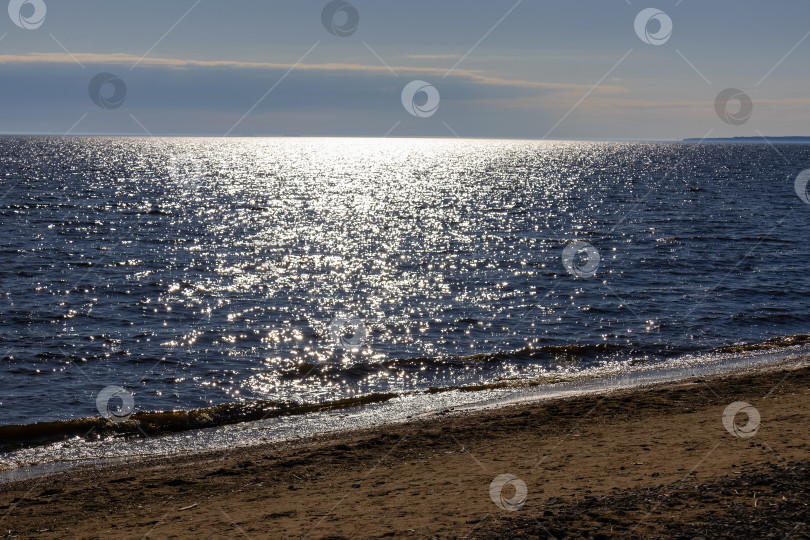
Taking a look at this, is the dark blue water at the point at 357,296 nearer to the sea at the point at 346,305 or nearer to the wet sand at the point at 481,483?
the sea at the point at 346,305

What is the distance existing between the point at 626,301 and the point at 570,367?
30.6 ft

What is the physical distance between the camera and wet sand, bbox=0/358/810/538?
8836 mm

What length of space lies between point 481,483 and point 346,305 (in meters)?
17.3

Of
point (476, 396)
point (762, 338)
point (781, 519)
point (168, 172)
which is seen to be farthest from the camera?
point (168, 172)

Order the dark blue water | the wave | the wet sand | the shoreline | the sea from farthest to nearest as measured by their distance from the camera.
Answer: the dark blue water, the sea, the wave, the shoreline, the wet sand

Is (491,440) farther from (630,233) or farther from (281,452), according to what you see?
(630,233)

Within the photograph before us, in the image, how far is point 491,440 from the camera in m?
13.4

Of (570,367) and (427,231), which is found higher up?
(427,231)

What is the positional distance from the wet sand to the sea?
12.4 ft

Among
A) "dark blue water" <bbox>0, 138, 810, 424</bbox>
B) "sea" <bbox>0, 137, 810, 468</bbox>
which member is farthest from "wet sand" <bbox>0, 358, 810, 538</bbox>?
"dark blue water" <bbox>0, 138, 810, 424</bbox>

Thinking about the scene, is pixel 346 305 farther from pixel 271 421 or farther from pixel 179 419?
pixel 179 419

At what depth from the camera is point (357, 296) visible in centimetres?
2939

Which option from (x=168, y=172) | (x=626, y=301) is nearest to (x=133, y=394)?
(x=626, y=301)

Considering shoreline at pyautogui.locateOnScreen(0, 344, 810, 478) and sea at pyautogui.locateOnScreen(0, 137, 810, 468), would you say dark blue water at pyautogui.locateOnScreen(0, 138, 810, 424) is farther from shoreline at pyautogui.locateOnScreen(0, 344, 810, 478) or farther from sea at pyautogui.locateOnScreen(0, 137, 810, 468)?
shoreline at pyautogui.locateOnScreen(0, 344, 810, 478)
